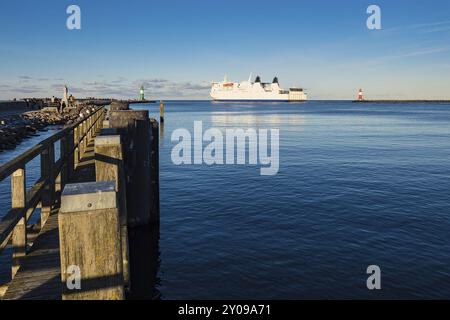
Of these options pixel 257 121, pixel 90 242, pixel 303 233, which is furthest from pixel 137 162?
pixel 257 121

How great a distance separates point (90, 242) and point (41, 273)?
191cm

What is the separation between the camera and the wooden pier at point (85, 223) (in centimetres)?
289

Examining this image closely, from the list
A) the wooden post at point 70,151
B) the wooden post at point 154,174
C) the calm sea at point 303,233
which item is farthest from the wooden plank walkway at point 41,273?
the wooden post at point 154,174

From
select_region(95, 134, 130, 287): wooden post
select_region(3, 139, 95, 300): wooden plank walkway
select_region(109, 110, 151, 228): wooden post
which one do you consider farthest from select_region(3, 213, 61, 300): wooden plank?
select_region(109, 110, 151, 228): wooden post

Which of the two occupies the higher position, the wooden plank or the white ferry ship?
the white ferry ship

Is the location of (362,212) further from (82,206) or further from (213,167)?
(82,206)

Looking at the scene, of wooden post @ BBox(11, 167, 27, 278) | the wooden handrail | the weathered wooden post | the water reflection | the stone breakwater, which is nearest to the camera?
the wooden handrail

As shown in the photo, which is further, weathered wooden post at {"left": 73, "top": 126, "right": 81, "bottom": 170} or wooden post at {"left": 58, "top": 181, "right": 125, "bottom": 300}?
weathered wooden post at {"left": 73, "top": 126, "right": 81, "bottom": 170}

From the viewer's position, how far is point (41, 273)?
435cm

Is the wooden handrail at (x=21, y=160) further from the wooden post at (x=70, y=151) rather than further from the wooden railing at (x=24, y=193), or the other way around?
the wooden post at (x=70, y=151)

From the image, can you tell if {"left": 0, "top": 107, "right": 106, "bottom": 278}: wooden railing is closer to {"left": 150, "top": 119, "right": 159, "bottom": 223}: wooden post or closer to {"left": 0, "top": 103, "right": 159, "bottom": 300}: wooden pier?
{"left": 0, "top": 103, "right": 159, "bottom": 300}: wooden pier

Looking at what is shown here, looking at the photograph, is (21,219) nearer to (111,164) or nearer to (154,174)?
(111,164)

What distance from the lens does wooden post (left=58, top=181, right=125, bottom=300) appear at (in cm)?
284
